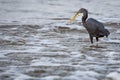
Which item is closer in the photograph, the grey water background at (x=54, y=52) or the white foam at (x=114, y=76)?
the white foam at (x=114, y=76)

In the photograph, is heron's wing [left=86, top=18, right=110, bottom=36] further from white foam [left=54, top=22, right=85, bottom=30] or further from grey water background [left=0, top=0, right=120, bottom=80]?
white foam [left=54, top=22, right=85, bottom=30]

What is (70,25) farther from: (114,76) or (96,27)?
(114,76)

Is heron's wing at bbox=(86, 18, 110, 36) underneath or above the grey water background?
above

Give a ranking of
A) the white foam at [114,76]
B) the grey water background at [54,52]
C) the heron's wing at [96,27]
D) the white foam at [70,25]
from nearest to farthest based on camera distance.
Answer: the white foam at [114,76], the grey water background at [54,52], the heron's wing at [96,27], the white foam at [70,25]

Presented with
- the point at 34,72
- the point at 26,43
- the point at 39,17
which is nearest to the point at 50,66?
the point at 34,72

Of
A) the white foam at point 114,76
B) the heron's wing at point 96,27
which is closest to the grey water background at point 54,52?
the white foam at point 114,76

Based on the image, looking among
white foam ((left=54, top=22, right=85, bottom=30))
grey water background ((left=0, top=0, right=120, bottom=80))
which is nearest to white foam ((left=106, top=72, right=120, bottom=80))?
grey water background ((left=0, top=0, right=120, bottom=80))

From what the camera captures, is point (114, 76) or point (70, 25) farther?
point (70, 25)

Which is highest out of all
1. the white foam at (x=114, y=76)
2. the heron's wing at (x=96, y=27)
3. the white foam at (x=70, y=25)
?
the heron's wing at (x=96, y=27)

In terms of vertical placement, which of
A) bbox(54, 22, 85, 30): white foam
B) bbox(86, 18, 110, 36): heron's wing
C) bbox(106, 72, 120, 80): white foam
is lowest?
bbox(54, 22, 85, 30): white foam

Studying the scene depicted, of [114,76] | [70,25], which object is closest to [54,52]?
[114,76]

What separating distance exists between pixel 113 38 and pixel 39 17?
23.4ft

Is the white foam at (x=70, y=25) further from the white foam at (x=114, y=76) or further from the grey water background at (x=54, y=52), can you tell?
the white foam at (x=114, y=76)

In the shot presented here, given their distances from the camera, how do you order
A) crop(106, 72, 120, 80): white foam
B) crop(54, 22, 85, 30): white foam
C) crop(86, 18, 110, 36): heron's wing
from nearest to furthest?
crop(106, 72, 120, 80): white foam, crop(86, 18, 110, 36): heron's wing, crop(54, 22, 85, 30): white foam
